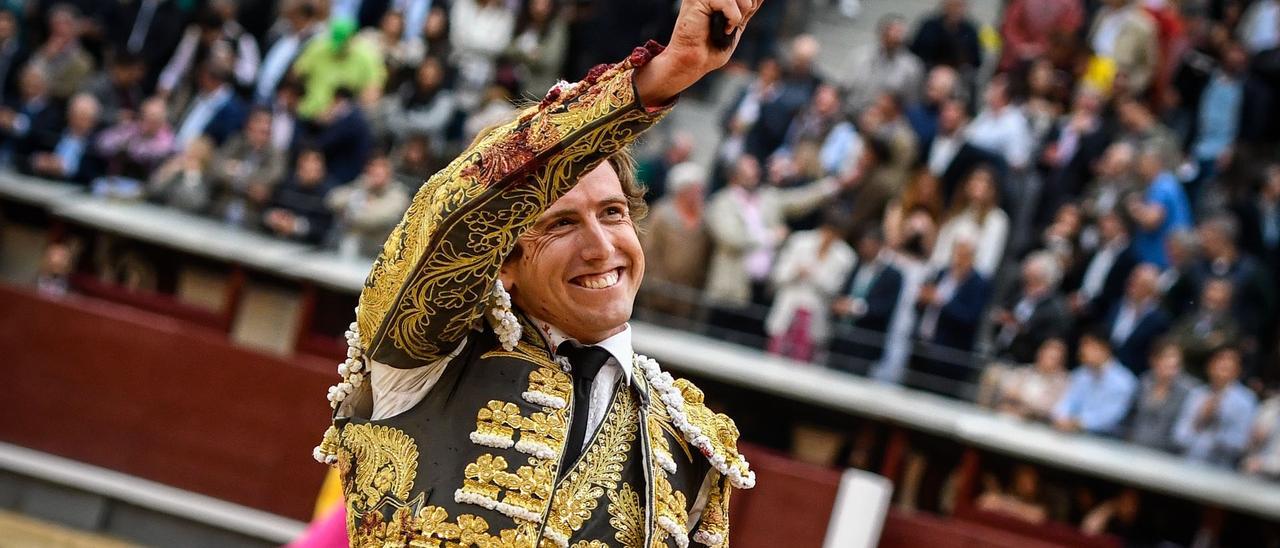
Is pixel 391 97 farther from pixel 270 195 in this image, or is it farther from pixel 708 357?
pixel 708 357

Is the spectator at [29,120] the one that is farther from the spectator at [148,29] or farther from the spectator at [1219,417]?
the spectator at [1219,417]

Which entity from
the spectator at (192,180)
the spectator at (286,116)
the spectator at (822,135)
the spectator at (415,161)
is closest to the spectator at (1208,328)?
the spectator at (822,135)

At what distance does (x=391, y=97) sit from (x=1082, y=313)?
12.7ft

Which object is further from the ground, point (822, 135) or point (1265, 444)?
point (822, 135)

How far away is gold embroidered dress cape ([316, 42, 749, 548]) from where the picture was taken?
200 centimetres

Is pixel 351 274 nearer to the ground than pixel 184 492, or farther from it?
farther from it

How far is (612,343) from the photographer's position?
7.36 ft

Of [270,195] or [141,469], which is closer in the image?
[141,469]

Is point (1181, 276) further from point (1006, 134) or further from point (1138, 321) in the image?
point (1006, 134)

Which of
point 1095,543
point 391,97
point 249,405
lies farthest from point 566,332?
point 391,97

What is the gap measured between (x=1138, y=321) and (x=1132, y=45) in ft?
7.97

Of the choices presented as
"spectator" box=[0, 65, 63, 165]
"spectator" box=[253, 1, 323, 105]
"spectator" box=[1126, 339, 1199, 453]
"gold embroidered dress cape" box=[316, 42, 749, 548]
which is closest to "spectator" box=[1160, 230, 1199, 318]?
"spectator" box=[1126, 339, 1199, 453]

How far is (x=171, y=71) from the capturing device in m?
10.1

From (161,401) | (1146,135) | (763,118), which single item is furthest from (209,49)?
(1146,135)
